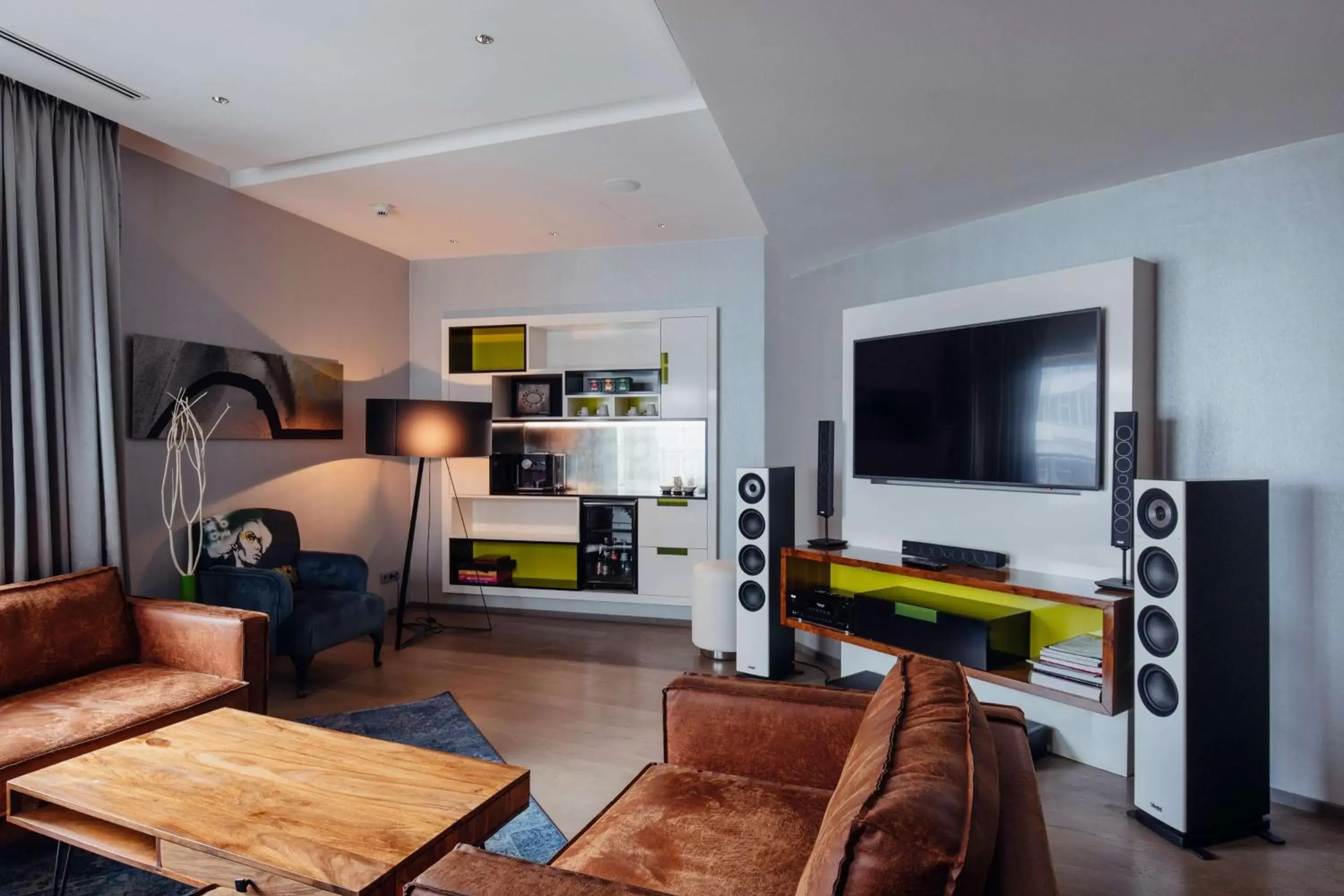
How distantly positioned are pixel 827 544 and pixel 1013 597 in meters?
0.90

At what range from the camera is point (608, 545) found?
5.45m

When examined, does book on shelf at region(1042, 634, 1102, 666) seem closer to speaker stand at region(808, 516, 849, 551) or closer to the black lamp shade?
speaker stand at region(808, 516, 849, 551)

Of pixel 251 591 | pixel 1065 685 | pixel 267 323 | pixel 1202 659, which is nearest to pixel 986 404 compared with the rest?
pixel 1065 685

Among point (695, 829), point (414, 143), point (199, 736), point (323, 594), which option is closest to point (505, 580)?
point (323, 594)

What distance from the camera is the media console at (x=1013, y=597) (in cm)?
259

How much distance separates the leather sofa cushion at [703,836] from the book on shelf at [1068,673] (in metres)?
1.41

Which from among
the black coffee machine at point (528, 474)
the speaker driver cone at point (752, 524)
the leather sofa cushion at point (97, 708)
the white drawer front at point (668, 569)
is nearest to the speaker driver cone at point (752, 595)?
the speaker driver cone at point (752, 524)

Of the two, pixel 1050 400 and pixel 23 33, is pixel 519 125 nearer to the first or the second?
pixel 23 33

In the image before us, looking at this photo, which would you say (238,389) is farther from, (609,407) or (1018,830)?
(1018,830)

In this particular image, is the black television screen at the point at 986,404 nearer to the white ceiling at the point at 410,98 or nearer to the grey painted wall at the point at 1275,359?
the grey painted wall at the point at 1275,359

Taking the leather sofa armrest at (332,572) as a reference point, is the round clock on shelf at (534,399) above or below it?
above

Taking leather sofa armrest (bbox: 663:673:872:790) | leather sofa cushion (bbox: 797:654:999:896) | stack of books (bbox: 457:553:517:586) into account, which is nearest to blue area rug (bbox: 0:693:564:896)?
leather sofa armrest (bbox: 663:673:872:790)

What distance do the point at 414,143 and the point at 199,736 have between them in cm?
272

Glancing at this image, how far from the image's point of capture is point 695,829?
1.57m
